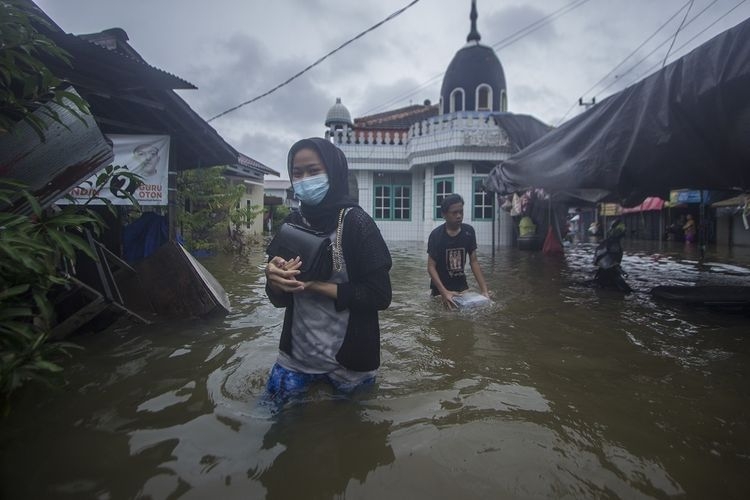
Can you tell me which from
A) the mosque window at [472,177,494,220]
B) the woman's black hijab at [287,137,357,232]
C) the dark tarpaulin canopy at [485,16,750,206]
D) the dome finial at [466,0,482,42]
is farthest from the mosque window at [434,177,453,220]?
the woman's black hijab at [287,137,357,232]

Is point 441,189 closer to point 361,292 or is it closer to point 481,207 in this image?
point 481,207

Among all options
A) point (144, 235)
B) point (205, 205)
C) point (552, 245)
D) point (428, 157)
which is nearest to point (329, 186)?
point (144, 235)

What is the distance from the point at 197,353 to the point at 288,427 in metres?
1.89

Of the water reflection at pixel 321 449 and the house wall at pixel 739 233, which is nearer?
the water reflection at pixel 321 449

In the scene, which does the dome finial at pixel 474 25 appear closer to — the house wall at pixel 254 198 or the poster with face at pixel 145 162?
the house wall at pixel 254 198

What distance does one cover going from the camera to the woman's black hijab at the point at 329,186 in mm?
2199

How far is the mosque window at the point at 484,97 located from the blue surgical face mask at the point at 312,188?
18914 millimetres

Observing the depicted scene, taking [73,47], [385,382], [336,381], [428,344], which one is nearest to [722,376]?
[428,344]

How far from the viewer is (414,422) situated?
2.47m

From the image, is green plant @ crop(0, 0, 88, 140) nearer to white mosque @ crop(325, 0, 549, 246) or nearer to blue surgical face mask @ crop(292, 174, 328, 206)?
blue surgical face mask @ crop(292, 174, 328, 206)

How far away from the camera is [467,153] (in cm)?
1633

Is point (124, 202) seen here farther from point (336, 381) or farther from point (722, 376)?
point (722, 376)

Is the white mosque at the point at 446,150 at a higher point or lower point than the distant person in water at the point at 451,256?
higher

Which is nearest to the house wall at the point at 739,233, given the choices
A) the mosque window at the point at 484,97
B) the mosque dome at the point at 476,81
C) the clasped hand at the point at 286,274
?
the mosque dome at the point at 476,81
